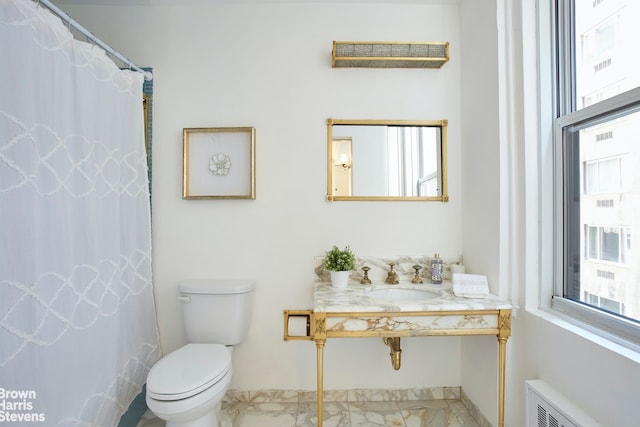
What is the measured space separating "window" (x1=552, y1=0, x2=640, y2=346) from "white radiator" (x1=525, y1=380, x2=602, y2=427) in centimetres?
31

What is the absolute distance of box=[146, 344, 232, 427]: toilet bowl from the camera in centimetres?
128

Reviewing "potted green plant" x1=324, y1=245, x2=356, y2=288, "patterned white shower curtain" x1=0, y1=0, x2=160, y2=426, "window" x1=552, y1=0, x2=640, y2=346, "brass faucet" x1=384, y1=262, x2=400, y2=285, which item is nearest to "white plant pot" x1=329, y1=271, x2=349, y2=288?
"potted green plant" x1=324, y1=245, x2=356, y2=288

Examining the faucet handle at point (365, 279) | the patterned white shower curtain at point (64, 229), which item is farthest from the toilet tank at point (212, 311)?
the faucet handle at point (365, 279)

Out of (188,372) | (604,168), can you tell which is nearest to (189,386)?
(188,372)

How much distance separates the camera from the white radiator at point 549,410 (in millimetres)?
1062

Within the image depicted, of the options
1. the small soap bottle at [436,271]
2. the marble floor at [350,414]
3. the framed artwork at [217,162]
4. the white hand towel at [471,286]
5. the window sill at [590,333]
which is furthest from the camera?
the framed artwork at [217,162]

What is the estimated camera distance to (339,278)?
1.74 m

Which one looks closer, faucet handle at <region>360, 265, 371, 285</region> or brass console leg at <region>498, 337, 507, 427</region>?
brass console leg at <region>498, 337, 507, 427</region>

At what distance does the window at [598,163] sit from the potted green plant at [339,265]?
3.17 feet

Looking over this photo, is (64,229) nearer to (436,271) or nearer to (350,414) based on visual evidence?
(350,414)

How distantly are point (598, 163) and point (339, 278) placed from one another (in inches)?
48.7

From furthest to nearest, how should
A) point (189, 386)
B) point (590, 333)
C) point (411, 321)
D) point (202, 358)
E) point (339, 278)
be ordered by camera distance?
point (339, 278) → point (202, 358) → point (411, 321) → point (189, 386) → point (590, 333)

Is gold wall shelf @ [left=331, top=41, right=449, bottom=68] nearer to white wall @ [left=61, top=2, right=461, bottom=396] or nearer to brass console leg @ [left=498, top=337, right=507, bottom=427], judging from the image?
white wall @ [left=61, top=2, right=461, bottom=396]

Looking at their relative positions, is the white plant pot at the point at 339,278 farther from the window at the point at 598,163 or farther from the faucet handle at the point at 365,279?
the window at the point at 598,163
